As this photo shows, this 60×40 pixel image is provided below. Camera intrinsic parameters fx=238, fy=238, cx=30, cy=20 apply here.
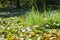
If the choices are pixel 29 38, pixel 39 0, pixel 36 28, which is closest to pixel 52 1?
pixel 39 0

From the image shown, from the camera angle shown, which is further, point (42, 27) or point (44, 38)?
point (42, 27)

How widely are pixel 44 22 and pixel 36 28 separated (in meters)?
0.89

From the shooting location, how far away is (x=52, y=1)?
17.9 metres

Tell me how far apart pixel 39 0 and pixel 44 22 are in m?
9.08

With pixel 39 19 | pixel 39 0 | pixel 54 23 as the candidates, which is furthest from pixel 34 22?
pixel 39 0

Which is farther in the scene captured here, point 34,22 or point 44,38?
point 34,22

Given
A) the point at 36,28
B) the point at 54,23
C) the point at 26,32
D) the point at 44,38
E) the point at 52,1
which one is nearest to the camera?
the point at 44,38

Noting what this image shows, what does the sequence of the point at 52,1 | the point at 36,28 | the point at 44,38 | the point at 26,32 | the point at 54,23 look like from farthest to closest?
the point at 52,1 → the point at 54,23 → the point at 36,28 → the point at 26,32 → the point at 44,38

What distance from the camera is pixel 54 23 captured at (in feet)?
22.6

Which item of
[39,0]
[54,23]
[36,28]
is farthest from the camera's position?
[39,0]

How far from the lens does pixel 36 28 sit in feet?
20.2

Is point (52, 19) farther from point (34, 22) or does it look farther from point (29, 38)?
point (29, 38)

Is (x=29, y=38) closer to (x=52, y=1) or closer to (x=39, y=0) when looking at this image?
(x=39, y=0)

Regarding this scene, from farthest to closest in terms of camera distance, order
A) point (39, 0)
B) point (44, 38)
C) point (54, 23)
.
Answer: point (39, 0) → point (54, 23) → point (44, 38)
